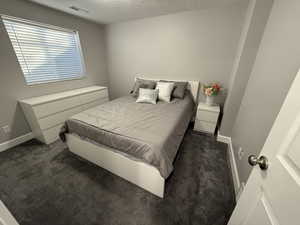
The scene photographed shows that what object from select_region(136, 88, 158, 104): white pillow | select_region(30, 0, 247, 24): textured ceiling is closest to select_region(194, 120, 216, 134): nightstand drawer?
select_region(136, 88, 158, 104): white pillow

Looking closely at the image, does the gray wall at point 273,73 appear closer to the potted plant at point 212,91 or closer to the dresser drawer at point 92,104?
the potted plant at point 212,91

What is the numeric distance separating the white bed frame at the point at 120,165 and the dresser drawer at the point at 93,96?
1.12 meters

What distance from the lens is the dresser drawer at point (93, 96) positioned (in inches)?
110

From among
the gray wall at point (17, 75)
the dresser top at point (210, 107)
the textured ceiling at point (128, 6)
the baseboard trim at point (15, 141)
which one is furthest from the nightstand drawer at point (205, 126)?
the baseboard trim at point (15, 141)

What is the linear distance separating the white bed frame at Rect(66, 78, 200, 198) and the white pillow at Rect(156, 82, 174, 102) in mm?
1494

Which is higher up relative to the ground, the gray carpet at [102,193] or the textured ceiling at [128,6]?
the textured ceiling at [128,6]

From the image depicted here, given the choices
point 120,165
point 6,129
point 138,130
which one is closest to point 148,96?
point 138,130

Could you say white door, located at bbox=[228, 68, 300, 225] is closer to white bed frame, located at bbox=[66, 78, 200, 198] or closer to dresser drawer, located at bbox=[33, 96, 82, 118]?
white bed frame, located at bbox=[66, 78, 200, 198]

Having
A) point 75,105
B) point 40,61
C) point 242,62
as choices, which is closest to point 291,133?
point 242,62

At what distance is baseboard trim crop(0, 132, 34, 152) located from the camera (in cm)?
208

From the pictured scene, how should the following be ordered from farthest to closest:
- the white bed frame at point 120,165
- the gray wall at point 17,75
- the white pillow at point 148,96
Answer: the white pillow at point 148,96, the gray wall at point 17,75, the white bed frame at point 120,165

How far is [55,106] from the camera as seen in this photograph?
2264 millimetres

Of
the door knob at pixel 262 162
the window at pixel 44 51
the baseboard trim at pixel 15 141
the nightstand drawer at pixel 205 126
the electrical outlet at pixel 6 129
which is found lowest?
the baseboard trim at pixel 15 141

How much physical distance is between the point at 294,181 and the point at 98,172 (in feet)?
5.96
